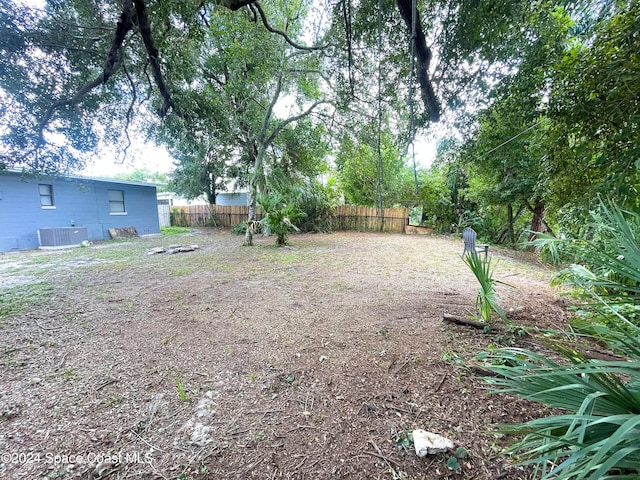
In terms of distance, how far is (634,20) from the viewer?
1680mm

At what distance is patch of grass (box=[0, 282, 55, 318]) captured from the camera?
9.60ft

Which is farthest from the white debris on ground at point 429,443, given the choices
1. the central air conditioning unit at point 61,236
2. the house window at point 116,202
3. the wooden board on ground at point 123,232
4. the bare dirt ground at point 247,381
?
the house window at point 116,202

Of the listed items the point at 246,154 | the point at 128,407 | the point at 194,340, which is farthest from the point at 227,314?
the point at 246,154

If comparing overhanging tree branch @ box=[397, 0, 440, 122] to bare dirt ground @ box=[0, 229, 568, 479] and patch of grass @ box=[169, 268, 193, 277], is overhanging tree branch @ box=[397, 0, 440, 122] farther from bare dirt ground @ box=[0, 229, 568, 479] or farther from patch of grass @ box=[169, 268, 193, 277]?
patch of grass @ box=[169, 268, 193, 277]

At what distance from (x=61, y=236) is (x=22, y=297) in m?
6.37

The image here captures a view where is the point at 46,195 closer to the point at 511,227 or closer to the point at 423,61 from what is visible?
the point at 423,61

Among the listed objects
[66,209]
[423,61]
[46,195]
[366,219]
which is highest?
[423,61]

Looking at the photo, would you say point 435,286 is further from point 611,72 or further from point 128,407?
point 128,407

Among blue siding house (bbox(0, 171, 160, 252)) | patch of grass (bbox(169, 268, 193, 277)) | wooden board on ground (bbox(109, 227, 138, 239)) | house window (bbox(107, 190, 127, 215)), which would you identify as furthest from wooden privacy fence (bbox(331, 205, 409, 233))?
house window (bbox(107, 190, 127, 215))

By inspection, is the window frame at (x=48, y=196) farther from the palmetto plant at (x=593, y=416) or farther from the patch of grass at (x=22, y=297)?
the palmetto plant at (x=593, y=416)

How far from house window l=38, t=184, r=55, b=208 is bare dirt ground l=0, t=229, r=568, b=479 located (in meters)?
6.19

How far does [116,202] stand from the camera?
10008 millimetres

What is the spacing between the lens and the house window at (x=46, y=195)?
309 inches

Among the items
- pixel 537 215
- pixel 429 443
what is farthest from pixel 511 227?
pixel 429 443
